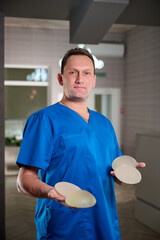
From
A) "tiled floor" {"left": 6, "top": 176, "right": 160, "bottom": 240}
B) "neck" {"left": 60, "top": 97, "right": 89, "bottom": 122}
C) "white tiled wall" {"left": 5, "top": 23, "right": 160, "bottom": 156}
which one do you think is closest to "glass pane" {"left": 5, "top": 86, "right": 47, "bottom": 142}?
"white tiled wall" {"left": 5, "top": 23, "right": 160, "bottom": 156}

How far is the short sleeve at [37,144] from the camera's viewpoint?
117 centimetres

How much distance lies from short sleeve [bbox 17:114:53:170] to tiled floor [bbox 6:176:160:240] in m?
2.42

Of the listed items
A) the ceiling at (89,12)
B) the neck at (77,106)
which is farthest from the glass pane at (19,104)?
the neck at (77,106)

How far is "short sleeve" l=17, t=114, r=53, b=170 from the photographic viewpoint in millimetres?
1171

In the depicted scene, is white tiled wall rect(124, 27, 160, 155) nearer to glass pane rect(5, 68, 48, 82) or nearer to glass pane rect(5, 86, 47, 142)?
glass pane rect(5, 68, 48, 82)

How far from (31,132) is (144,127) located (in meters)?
5.60

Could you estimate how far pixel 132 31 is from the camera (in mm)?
7105

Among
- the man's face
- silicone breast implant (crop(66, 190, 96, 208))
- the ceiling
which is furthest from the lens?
the ceiling

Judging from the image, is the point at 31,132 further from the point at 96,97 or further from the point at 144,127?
the point at 96,97

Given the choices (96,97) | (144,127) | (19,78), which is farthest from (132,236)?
(19,78)

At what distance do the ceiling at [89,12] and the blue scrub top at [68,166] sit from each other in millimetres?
1965

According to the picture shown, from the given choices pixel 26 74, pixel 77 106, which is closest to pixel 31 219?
pixel 77 106

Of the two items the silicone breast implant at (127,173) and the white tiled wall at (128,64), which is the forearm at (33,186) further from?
the white tiled wall at (128,64)

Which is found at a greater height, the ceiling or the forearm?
the ceiling
